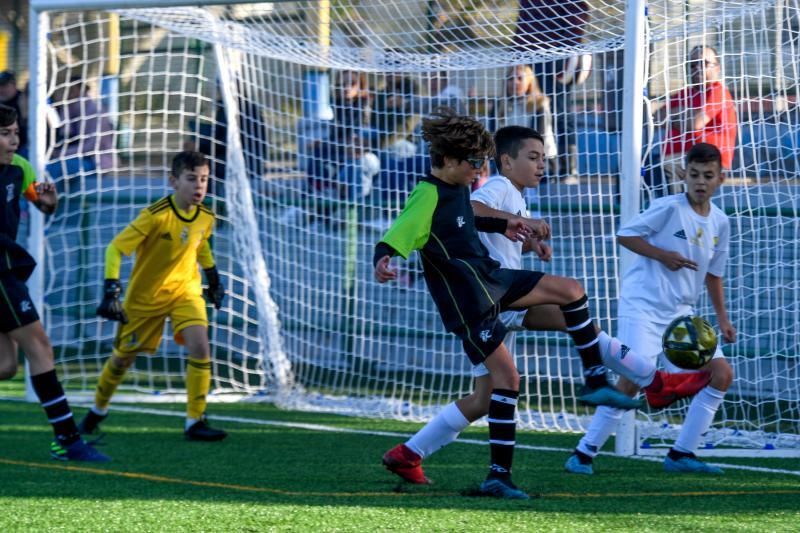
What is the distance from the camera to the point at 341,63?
8.31 m

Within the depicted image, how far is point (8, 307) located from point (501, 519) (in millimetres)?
2795

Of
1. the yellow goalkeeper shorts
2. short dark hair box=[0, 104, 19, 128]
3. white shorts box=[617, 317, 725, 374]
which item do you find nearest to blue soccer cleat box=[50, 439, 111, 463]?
the yellow goalkeeper shorts

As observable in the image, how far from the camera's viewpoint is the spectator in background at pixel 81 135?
9242mm

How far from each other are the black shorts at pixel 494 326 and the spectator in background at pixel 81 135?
191 inches

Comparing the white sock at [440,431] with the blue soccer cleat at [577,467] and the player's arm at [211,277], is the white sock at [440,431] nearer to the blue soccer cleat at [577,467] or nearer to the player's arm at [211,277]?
the blue soccer cleat at [577,467]

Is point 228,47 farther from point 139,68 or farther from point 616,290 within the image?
point 616,290

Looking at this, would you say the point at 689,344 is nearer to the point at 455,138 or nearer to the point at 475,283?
the point at 475,283

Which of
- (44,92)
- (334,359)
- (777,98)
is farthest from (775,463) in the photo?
(44,92)

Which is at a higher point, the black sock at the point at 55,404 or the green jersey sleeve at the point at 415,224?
the green jersey sleeve at the point at 415,224

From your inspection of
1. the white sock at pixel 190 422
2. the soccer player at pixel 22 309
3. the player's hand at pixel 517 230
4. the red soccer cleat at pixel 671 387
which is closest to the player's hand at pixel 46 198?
the soccer player at pixel 22 309

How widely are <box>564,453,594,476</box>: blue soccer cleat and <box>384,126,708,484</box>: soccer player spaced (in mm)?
553

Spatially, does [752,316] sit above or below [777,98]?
below

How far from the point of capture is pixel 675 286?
19.7ft

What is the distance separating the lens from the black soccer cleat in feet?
23.2
